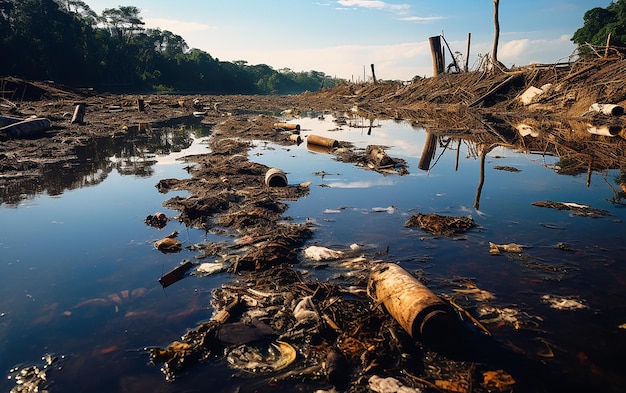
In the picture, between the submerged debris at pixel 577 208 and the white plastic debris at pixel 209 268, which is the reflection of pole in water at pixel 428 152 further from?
the white plastic debris at pixel 209 268

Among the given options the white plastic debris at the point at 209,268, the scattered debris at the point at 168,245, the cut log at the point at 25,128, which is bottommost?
the white plastic debris at the point at 209,268

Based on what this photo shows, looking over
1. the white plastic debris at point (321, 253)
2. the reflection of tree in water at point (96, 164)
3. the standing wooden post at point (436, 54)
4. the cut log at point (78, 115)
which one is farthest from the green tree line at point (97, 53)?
the white plastic debris at point (321, 253)

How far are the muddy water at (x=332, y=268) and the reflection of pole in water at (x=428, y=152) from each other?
4.84 ft

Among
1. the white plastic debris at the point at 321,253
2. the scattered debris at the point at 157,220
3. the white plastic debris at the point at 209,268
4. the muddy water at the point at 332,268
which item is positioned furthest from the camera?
the scattered debris at the point at 157,220

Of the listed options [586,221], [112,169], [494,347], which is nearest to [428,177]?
[586,221]

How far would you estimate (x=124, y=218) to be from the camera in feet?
19.3

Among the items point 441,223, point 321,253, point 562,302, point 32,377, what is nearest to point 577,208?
point 441,223

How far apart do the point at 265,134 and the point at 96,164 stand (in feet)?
24.8

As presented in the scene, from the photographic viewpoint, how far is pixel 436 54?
98.2ft

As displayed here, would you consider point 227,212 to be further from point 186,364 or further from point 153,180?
point 186,364

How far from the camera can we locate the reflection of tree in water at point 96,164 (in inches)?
292

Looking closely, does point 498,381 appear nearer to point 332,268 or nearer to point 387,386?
point 387,386

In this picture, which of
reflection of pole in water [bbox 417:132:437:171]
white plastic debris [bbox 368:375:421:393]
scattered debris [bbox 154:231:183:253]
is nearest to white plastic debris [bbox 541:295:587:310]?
white plastic debris [bbox 368:375:421:393]

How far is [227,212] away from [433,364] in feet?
14.6
